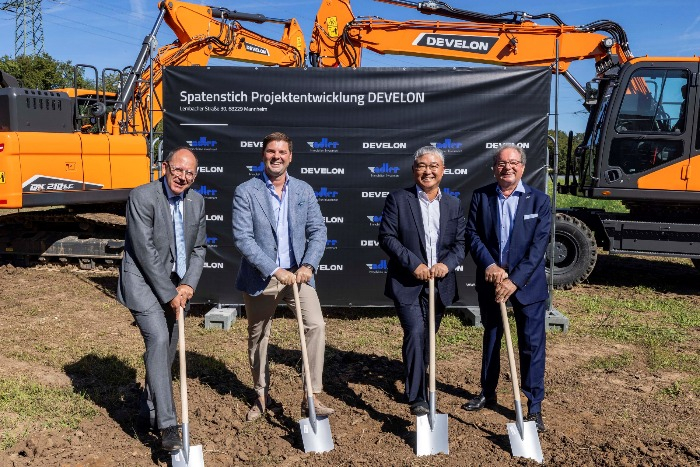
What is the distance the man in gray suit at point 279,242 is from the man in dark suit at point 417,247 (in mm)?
551

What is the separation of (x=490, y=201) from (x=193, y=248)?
6.86ft

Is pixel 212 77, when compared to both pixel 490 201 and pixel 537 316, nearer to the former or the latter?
pixel 490 201

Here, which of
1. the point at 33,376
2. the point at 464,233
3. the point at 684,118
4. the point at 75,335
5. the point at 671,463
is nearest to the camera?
the point at 671,463

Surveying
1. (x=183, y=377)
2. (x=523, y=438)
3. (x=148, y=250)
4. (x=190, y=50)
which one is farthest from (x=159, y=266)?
(x=190, y=50)

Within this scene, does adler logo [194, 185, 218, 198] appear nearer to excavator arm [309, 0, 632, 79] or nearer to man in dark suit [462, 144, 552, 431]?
man in dark suit [462, 144, 552, 431]

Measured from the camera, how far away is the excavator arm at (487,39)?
10938 millimetres

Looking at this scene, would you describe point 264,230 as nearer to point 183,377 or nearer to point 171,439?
point 183,377

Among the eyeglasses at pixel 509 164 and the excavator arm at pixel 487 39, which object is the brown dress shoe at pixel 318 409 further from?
the excavator arm at pixel 487 39

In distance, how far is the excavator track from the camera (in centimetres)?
1067

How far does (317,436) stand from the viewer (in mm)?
4445

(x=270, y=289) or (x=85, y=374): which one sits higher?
(x=270, y=289)

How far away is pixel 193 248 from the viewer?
15.0 ft

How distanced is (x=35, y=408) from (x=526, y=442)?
11.7 ft

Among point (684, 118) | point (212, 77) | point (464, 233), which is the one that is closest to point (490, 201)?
point (464, 233)
